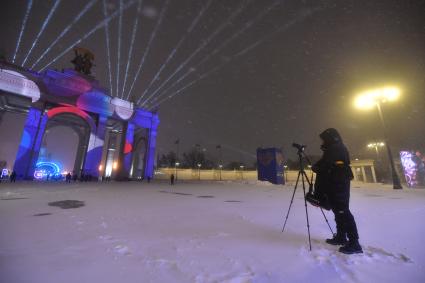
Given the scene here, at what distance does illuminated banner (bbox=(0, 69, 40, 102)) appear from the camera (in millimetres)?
24219

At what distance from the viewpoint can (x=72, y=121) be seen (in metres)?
33.5

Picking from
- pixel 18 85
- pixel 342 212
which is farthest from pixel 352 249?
pixel 18 85

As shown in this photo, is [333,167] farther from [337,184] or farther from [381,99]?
[381,99]

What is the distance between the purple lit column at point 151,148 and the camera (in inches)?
1446

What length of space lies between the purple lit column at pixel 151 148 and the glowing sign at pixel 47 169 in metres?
14.0

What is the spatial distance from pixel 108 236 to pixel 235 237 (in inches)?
85.8

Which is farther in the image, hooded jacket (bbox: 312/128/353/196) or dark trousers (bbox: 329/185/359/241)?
hooded jacket (bbox: 312/128/353/196)

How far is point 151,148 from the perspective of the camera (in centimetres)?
3791

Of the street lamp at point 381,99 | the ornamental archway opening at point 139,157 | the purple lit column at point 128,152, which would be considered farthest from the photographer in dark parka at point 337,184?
the ornamental archway opening at point 139,157

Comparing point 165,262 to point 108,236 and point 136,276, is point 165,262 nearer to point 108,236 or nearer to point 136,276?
point 136,276

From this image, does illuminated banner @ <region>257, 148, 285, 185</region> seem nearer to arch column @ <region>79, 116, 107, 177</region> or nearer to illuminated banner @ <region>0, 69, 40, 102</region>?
arch column @ <region>79, 116, 107, 177</region>

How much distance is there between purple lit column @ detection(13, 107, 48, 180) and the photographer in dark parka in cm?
3253

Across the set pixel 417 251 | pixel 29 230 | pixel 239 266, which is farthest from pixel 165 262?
pixel 417 251

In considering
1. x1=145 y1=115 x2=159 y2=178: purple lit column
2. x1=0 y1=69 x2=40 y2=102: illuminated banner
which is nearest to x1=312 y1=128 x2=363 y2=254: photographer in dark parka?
x1=0 y1=69 x2=40 y2=102: illuminated banner
